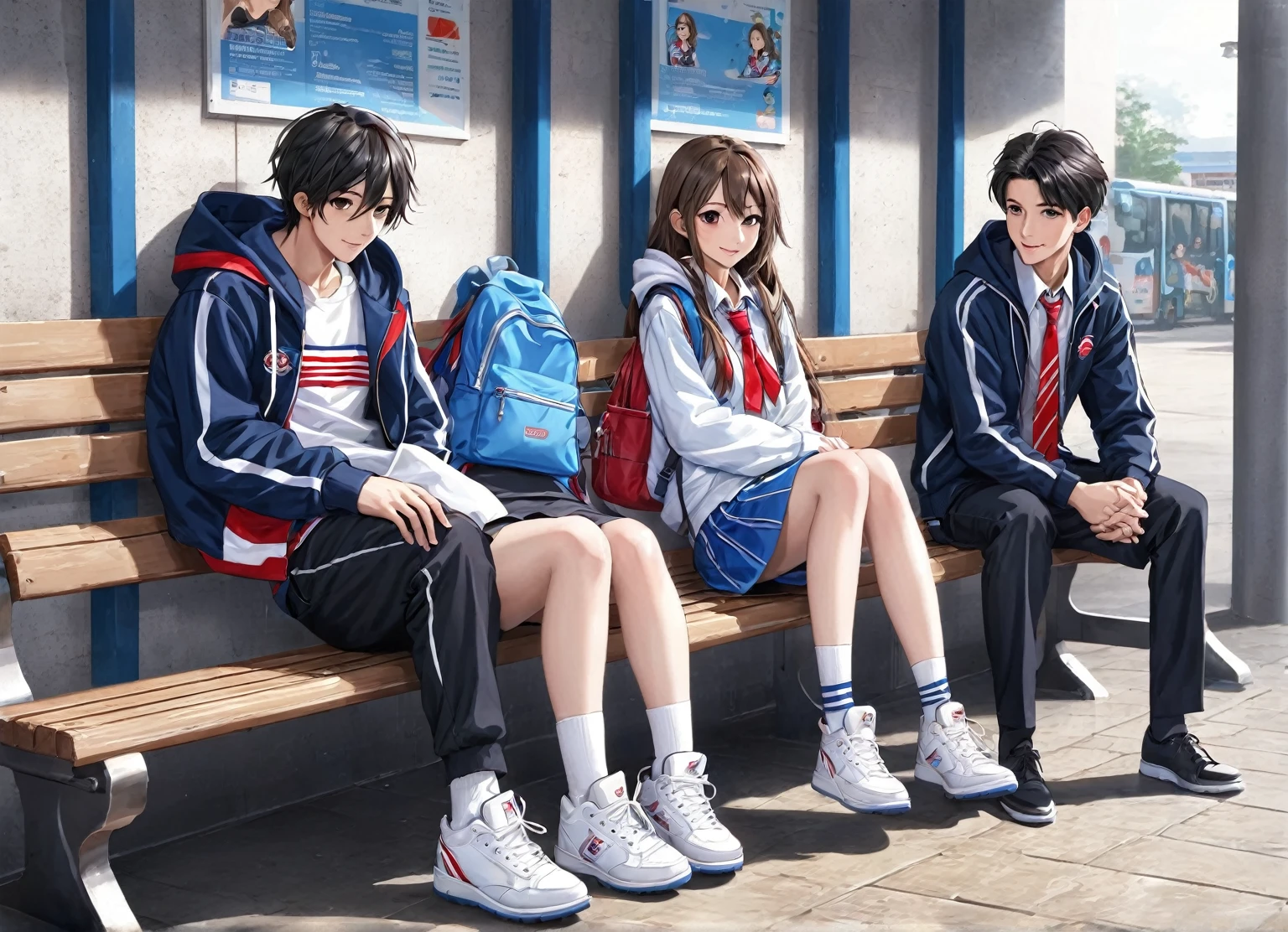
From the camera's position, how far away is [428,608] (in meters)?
3.10

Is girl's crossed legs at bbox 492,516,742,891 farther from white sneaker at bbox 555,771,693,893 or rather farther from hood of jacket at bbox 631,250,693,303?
hood of jacket at bbox 631,250,693,303

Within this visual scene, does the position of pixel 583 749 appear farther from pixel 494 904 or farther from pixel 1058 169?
pixel 1058 169

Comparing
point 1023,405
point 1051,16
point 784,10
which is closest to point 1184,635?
point 1023,405

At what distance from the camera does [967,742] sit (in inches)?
149

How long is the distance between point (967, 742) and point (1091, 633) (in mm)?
1489

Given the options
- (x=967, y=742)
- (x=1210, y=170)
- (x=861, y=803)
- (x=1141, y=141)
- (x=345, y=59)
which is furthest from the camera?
(x=1141, y=141)

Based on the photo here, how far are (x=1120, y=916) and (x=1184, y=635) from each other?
3.84ft

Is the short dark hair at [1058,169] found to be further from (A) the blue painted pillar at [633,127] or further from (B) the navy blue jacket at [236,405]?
(B) the navy blue jacket at [236,405]

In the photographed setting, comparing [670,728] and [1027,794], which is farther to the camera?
[1027,794]

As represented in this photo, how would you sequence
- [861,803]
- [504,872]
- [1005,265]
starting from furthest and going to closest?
[1005,265]
[861,803]
[504,872]

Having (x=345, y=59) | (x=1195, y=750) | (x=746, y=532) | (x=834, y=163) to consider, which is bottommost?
(x=1195, y=750)

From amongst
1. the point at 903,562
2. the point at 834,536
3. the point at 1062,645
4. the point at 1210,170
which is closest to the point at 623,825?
the point at 834,536

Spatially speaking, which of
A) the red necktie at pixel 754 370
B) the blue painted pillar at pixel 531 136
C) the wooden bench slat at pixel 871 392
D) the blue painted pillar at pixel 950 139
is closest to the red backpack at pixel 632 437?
the red necktie at pixel 754 370

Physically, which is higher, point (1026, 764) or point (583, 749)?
point (583, 749)
